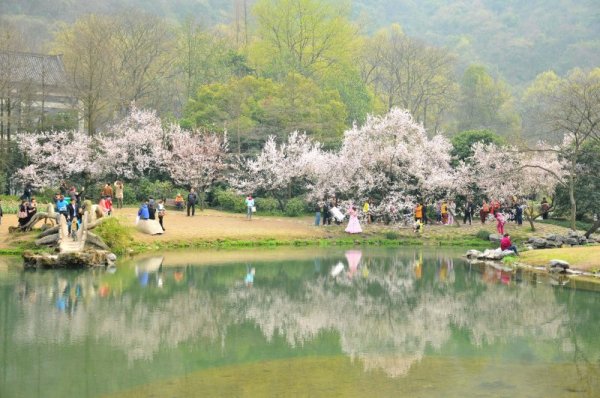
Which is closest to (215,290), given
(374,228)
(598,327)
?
(598,327)

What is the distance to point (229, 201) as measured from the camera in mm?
44906

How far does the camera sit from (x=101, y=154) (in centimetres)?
4578

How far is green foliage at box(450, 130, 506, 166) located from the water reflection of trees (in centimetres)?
2075

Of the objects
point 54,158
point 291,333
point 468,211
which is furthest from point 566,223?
point 291,333

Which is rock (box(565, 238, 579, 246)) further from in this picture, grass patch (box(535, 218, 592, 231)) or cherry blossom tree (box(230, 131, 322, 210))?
cherry blossom tree (box(230, 131, 322, 210))

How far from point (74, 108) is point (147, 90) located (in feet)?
45.7

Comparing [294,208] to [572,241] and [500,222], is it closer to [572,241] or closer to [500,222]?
[500,222]

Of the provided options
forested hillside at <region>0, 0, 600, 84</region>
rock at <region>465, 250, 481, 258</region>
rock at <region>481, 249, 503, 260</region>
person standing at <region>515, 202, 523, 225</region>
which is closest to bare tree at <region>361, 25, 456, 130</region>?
forested hillside at <region>0, 0, 600, 84</region>

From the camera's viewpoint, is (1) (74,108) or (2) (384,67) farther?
(2) (384,67)

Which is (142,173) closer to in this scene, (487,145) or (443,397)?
(487,145)

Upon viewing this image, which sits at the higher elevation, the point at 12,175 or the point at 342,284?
the point at 12,175

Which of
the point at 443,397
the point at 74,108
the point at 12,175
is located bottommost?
the point at 443,397

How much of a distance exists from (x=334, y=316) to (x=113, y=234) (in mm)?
14132

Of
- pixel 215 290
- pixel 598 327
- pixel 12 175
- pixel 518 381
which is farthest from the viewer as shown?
pixel 12 175
